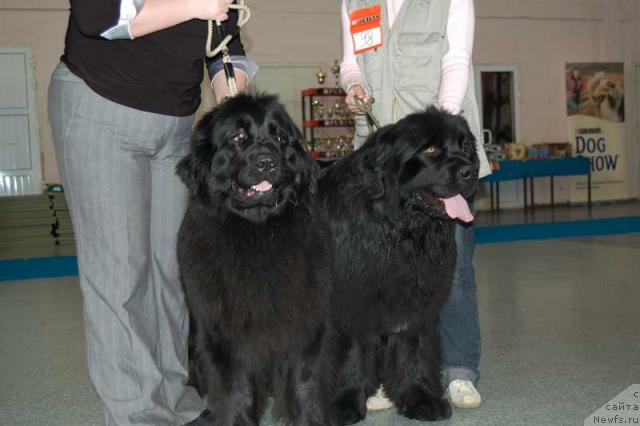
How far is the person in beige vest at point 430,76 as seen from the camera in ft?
10.5

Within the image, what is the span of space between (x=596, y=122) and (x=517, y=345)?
40.7 ft

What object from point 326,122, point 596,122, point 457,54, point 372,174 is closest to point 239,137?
point 372,174

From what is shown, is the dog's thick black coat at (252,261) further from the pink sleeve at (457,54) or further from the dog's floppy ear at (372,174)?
the pink sleeve at (457,54)

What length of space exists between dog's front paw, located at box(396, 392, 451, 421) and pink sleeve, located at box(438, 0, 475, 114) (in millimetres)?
1210

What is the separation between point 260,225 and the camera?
100 inches

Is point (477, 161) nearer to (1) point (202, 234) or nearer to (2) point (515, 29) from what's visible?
(1) point (202, 234)

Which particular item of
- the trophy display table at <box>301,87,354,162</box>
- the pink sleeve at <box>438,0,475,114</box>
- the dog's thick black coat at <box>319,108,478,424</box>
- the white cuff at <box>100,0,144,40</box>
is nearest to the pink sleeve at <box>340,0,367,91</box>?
the pink sleeve at <box>438,0,475,114</box>

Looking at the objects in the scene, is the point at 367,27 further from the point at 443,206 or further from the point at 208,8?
the point at 208,8

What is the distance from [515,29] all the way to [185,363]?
13.8 meters

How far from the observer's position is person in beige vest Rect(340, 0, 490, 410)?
320 centimetres

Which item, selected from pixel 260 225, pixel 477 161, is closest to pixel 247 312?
pixel 260 225

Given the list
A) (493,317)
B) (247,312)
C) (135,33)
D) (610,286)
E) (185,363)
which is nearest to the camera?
(135,33)

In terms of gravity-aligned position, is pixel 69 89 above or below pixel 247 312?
above

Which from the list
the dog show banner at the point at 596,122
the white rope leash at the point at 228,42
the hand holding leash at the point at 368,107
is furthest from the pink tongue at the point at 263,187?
the dog show banner at the point at 596,122
